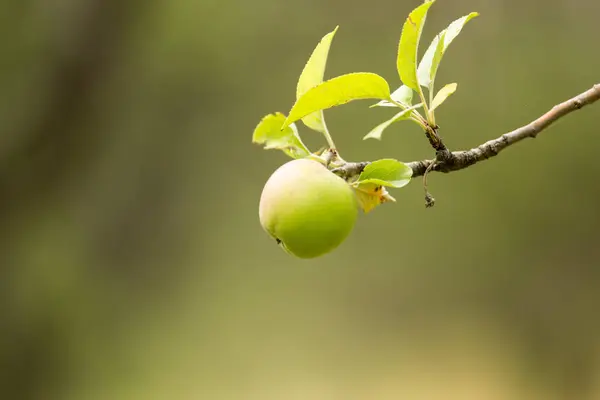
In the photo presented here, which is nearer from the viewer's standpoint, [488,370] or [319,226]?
[319,226]

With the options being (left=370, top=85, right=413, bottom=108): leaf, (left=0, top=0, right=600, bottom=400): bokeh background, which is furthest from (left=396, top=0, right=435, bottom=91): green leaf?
(left=0, top=0, right=600, bottom=400): bokeh background

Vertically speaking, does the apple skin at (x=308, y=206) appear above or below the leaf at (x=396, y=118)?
below

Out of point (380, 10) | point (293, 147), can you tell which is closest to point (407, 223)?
point (380, 10)

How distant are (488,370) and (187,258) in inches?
43.6

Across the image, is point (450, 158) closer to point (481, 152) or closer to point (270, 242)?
point (481, 152)

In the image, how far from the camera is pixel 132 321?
2.24 m

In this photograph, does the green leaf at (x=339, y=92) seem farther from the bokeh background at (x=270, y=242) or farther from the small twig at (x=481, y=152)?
the bokeh background at (x=270, y=242)

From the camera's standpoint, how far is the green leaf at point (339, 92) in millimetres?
436

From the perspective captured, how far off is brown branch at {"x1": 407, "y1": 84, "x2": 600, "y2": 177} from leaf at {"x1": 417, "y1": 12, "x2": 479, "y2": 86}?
7 cm

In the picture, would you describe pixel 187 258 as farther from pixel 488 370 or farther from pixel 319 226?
pixel 319 226

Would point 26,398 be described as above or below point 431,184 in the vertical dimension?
below

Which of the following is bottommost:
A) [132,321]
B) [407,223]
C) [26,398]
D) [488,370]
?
[26,398]

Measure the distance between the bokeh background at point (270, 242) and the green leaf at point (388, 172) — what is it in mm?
1611

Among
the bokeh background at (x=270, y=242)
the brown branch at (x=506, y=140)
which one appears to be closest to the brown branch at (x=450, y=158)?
the brown branch at (x=506, y=140)
